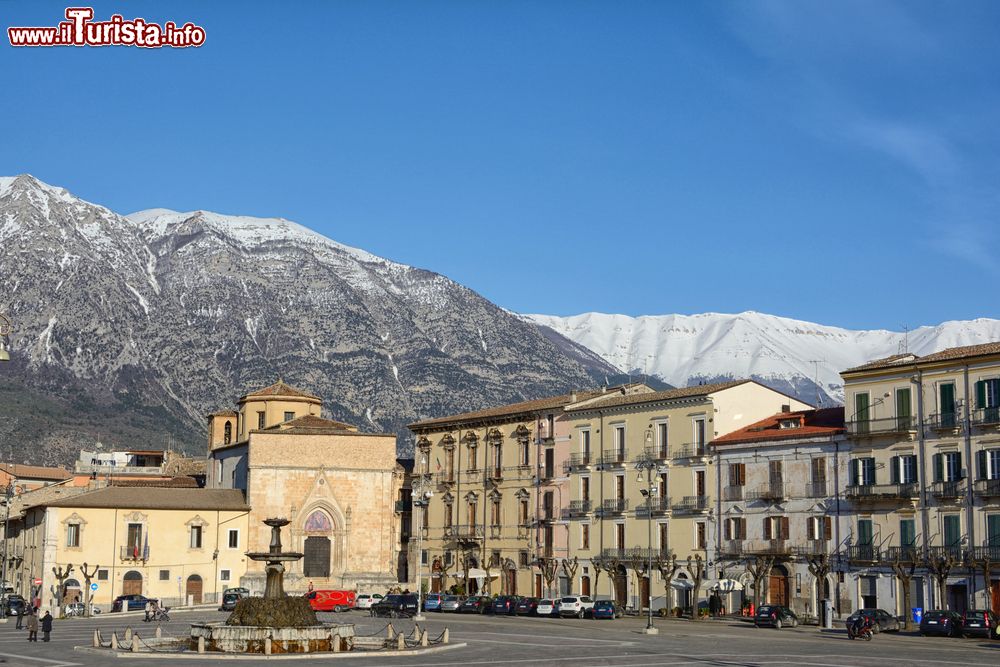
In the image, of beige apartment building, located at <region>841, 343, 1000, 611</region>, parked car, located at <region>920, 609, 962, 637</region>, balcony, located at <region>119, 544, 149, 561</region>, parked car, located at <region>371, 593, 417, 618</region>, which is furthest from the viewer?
balcony, located at <region>119, 544, 149, 561</region>

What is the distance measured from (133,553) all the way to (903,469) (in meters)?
48.3

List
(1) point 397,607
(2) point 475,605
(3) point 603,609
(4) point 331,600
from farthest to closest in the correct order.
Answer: (2) point 475,605, (4) point 331,600, (3) point 603,609, (1) point 397,607

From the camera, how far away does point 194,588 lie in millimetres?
87062

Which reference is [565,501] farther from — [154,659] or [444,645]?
[154,659]

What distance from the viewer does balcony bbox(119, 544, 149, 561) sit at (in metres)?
85.1

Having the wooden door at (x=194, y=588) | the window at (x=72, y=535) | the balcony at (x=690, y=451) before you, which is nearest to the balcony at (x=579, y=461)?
the balcony at (x=690, y=451)

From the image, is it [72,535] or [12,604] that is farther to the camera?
[72,535]

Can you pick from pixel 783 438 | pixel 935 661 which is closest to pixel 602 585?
pixel 783 438

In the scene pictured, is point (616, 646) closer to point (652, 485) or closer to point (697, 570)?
point (697, 570)

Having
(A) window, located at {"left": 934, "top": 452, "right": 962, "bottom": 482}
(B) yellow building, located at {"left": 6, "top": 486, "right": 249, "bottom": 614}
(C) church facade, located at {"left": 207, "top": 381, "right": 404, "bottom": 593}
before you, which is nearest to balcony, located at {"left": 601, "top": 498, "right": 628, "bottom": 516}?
(C) church facade, located at {"left": 207, "top": 381, "right": 404, "bottom": 593}

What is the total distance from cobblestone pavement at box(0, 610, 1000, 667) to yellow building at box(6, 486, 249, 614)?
17.1 metres

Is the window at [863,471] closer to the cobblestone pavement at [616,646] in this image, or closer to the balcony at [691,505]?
the cobblestone pavement at [616,646]

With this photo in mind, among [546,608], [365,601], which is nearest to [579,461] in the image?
[546,608]

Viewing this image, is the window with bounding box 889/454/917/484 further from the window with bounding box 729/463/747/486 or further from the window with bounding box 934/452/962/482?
the window with bounding box 729/463/747/486
